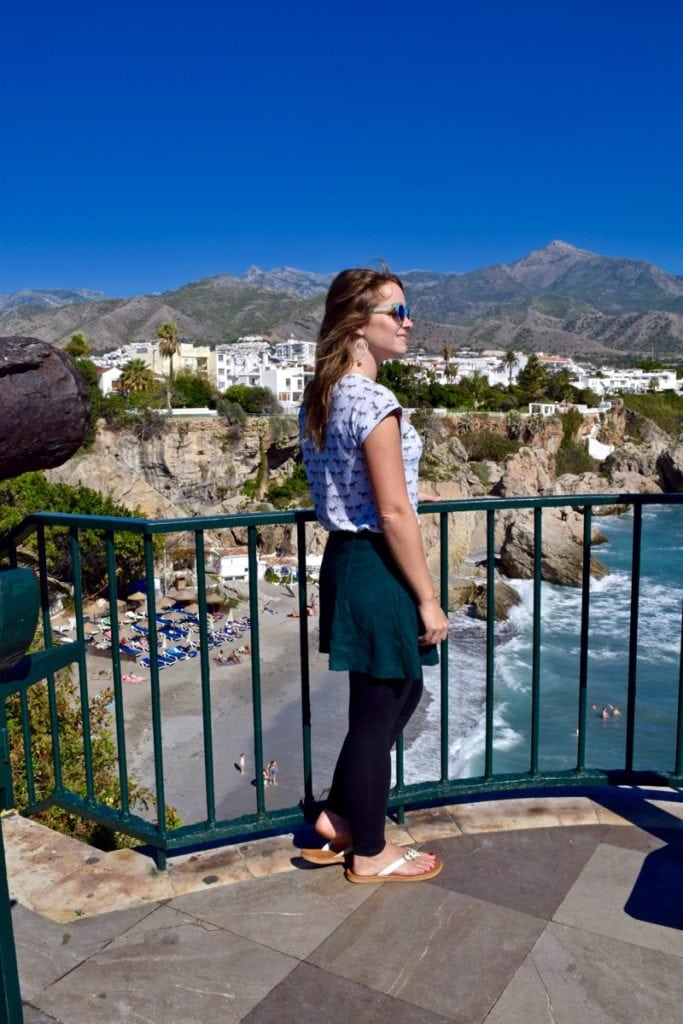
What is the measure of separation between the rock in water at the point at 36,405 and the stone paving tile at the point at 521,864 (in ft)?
6.20

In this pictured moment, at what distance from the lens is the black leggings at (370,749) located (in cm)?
240

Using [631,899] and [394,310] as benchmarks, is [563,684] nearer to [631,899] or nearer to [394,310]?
[631,899]

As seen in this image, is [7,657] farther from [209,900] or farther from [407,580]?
[209,900]

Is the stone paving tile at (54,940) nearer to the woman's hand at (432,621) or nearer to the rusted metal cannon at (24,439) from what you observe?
the rusted metal cannon at (24,439)

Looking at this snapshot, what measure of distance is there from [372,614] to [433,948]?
2.99 feet

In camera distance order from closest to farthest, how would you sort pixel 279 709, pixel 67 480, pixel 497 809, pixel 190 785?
pixel 497 809
pixel 190 785
pixel 279 709
pixel 67 480

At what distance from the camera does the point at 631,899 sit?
2.46 meters

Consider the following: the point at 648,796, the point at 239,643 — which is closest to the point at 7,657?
the point at 648,796

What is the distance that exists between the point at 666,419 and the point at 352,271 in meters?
69.4

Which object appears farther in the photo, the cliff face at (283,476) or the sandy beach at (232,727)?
the cliff face at (283,476)

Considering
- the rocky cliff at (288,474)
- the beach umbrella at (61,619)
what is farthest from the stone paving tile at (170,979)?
the rocky cliff at (288,474)

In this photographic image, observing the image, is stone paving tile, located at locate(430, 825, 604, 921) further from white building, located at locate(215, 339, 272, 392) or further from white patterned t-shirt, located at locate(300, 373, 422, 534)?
white building, located at locate(215, 339, 272, 392)

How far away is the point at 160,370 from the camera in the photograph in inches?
2463

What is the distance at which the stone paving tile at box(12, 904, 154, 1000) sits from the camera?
7.07 feet
